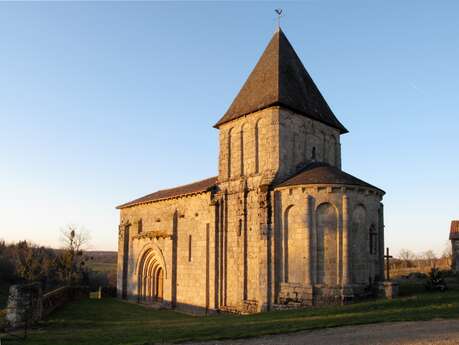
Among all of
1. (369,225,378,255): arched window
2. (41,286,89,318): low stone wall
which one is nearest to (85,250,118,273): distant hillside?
(41,286,89,318): low stone wall

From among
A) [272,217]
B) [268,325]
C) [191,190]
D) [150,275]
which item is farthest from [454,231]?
[268,325]

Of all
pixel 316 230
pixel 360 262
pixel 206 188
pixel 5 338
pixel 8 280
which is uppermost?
pixel 206 188

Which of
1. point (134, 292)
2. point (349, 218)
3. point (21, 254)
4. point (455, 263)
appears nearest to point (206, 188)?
point (349, 218)

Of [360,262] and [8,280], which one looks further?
[8,280]

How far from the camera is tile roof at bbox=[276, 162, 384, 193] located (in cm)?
1775

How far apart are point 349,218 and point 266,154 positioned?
521cm

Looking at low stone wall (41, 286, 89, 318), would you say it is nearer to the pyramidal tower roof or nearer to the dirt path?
the dirt path

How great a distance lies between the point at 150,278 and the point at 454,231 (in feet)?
85.7

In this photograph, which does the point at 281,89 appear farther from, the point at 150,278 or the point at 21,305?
the point at 150,278

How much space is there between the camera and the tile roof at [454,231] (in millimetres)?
34234

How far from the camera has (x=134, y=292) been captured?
28703mm

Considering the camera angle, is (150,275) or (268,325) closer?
(268,325)

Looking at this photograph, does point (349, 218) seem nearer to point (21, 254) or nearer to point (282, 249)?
point (282, 249)

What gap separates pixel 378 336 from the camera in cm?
923
